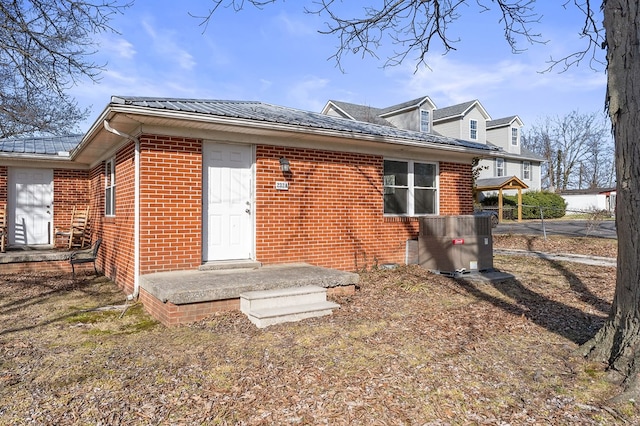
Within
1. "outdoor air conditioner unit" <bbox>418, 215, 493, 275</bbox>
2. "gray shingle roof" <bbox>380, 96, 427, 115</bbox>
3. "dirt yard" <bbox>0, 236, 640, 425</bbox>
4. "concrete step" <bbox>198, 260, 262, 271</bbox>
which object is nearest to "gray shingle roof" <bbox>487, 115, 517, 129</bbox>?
"gray shingle roof" <bbox>380, 96, 427, 115</bbox>

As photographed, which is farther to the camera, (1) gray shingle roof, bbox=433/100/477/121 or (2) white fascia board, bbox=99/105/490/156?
(1) gray shingle roof, bbox=433/100/477/121

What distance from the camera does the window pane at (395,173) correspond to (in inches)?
357

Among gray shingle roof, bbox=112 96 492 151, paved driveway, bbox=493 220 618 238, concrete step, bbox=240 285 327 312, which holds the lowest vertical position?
concrete step, bbox=240 285 327 312

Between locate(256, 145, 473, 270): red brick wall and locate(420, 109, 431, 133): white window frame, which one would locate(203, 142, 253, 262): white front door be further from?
locate(420, 109, 431, 133): white window frame

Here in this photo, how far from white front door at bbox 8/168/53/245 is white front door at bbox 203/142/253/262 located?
676 cm

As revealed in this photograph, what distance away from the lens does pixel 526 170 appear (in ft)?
107

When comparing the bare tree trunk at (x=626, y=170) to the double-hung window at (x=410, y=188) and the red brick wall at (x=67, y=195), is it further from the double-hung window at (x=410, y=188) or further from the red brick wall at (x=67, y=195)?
the red brick wall at (x=67, y=195)

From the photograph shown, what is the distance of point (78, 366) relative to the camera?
12.6 feet

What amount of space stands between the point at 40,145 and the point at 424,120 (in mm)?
19879

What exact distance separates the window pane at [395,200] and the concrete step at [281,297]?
376 cm

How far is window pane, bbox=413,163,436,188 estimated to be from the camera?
9.47 m

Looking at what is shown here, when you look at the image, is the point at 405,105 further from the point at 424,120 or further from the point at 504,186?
the point at 504,186

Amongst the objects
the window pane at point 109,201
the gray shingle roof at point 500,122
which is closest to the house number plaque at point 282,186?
the window pane at point 109,201

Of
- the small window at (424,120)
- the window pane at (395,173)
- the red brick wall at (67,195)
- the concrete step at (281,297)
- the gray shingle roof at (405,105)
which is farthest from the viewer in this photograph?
the small window at (424,120)
